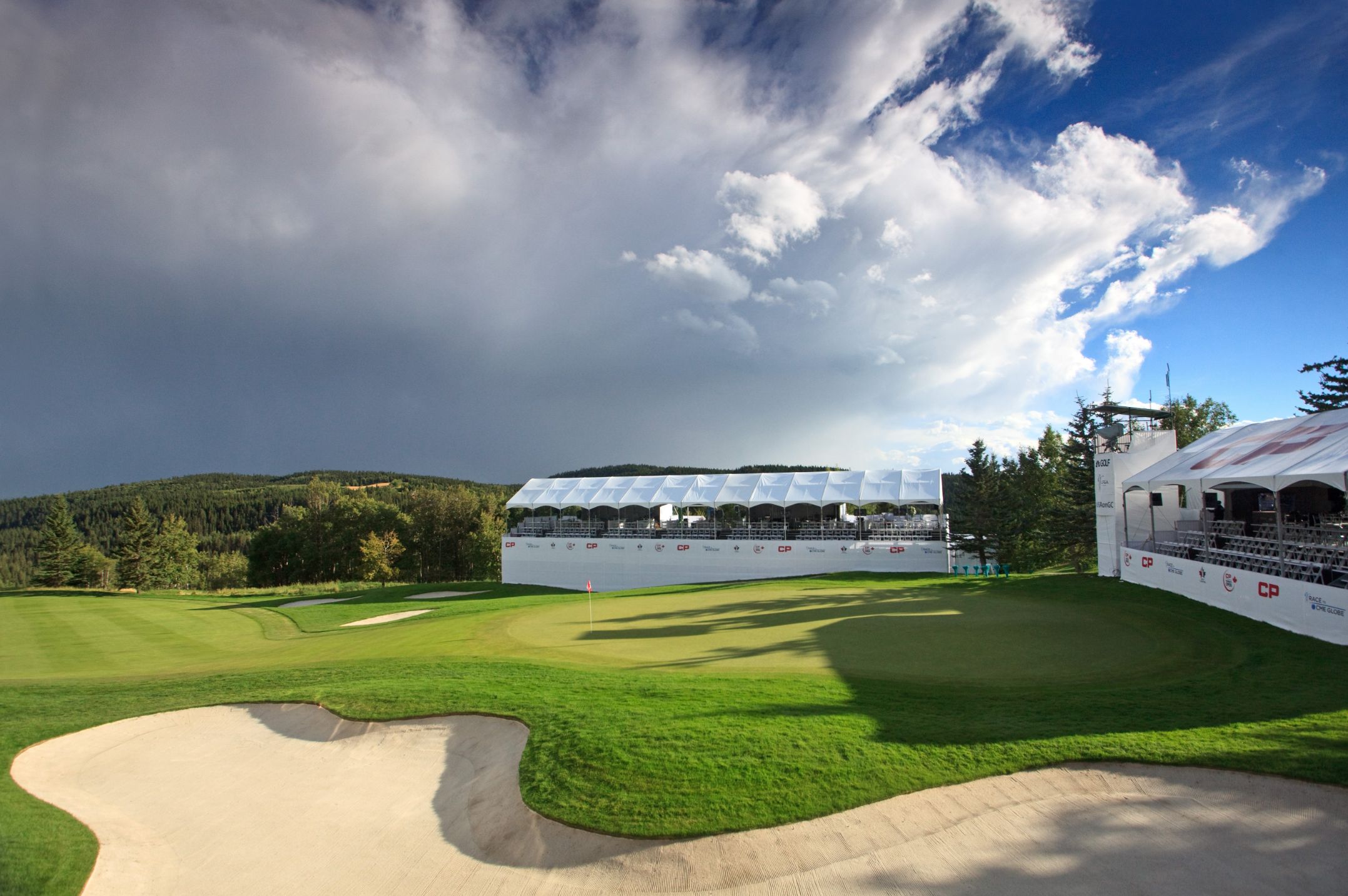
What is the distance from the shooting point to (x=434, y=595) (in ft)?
111

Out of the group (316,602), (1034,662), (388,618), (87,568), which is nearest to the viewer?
(1034,662)

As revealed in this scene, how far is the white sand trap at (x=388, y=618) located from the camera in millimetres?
24078

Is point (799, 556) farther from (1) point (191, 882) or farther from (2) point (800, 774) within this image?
(1) point (191, 882)

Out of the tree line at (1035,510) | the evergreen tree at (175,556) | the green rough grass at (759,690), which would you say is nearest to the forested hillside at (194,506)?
the evergreen tree at (175,556)

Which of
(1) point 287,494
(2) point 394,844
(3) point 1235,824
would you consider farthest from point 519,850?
(1) point 287,494

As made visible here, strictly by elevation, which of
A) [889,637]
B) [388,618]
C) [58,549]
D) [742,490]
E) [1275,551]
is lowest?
[388,618]

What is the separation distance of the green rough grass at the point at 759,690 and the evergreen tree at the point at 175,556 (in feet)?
197

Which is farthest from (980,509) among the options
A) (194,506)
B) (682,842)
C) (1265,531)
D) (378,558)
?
(194,506)

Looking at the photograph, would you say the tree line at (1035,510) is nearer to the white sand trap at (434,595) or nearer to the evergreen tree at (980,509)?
the evergreen tree at (980,509)

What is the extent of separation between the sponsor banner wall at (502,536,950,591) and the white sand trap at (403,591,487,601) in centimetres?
669

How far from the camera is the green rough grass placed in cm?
683

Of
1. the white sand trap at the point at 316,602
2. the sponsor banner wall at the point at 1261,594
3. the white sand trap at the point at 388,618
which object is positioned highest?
the sponsor banner wall at the point at 1261,594

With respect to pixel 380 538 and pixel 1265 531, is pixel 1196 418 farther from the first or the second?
pixel 380 538

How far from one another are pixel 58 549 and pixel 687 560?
214 ft
